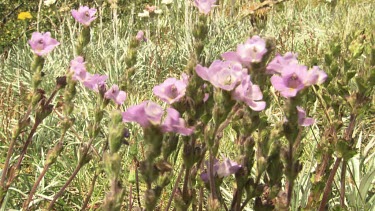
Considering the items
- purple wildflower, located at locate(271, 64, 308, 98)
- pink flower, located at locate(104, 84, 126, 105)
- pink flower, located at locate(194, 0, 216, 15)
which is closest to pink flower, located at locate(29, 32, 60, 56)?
pink flower, located at locate(104, 84, 126, 105)

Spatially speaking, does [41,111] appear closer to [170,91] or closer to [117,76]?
[170,91]

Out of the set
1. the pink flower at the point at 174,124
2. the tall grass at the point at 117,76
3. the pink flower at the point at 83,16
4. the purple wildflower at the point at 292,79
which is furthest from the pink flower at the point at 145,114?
the pink flower at the point at 83,16

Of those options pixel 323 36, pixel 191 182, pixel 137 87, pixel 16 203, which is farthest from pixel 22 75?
pixel 323 36

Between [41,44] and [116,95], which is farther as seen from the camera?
[41,44]

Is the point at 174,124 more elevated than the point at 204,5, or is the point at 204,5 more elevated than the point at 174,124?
the point at 204,5

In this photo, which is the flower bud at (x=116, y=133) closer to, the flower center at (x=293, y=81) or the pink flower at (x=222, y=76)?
the pink flower at (x=222, y=76)

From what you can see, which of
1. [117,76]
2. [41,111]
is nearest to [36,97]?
[41,111]

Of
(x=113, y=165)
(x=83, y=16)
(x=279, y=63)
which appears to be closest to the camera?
(x=113, y=165)
